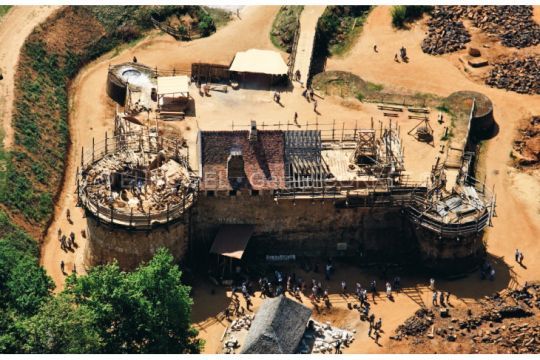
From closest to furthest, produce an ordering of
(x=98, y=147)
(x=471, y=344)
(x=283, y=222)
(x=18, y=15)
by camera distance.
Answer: (x=471, y=344)
(x=283, y=222)
(x=98, y=147)
(x=18, y=15)

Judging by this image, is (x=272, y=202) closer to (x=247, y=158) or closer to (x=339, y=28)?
(x=247, y=158)

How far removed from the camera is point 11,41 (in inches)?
5340

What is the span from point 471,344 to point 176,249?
87.2ft

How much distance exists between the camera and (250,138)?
367 ft

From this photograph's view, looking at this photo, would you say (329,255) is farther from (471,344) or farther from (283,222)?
(471,344)

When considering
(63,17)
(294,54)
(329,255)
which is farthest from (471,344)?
(63,17)

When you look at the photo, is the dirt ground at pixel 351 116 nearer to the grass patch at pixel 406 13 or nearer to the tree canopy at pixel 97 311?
the grass patch at pixel 406 13

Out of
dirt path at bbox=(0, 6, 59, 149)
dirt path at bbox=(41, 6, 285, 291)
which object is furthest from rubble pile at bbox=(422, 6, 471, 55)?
dirt path at bbox=(0, 6, 59, 149)

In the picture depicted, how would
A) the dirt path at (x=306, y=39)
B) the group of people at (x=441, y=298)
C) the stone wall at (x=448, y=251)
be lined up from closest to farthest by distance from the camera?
the group of people at (x=441, y=298) < the stone wall at (x=448, y=251) < the dirt path at (x=306, y=39)

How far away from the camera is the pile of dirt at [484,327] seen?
107 meters

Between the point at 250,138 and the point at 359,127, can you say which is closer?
the point at 250,138

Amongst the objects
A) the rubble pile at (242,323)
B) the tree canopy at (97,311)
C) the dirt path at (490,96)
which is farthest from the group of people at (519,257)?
the tree canopy at (97,311)

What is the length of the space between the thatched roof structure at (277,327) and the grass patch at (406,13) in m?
52.6

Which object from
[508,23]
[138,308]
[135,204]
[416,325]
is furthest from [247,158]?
[508,23]
